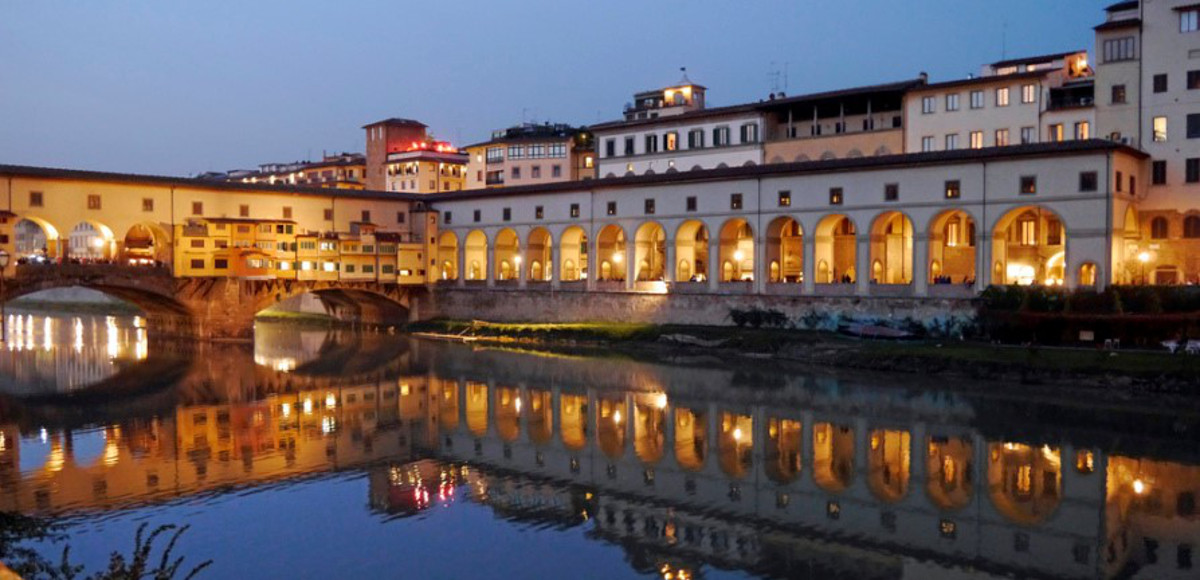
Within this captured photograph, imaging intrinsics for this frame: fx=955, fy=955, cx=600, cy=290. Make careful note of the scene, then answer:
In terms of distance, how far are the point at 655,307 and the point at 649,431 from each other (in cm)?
2341

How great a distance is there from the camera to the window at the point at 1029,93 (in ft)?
157

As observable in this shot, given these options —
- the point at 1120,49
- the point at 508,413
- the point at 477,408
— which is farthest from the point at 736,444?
the point at 1120,49

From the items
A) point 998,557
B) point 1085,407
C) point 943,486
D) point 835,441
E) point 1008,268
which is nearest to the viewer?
point 998,557

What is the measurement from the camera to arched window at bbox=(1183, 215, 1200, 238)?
4141cm

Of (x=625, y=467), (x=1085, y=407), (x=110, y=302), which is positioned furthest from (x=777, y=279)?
(x=110, y=302)

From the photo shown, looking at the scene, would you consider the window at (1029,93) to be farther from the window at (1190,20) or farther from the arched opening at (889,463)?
the arched opening at (889,463)

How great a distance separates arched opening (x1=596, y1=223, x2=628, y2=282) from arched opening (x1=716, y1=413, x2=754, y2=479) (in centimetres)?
2631

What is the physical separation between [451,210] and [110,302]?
111ft

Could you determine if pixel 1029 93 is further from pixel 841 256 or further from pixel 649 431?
pixel 649 431

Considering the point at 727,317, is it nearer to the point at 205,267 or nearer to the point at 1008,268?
the point at 1008,268

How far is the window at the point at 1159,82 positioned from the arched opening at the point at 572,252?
29666mm

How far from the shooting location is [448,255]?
212 feet

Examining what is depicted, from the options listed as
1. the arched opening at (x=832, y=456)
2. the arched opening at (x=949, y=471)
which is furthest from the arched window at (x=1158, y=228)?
the arched opening at (x=832, y=456)

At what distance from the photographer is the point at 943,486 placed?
2144cm
